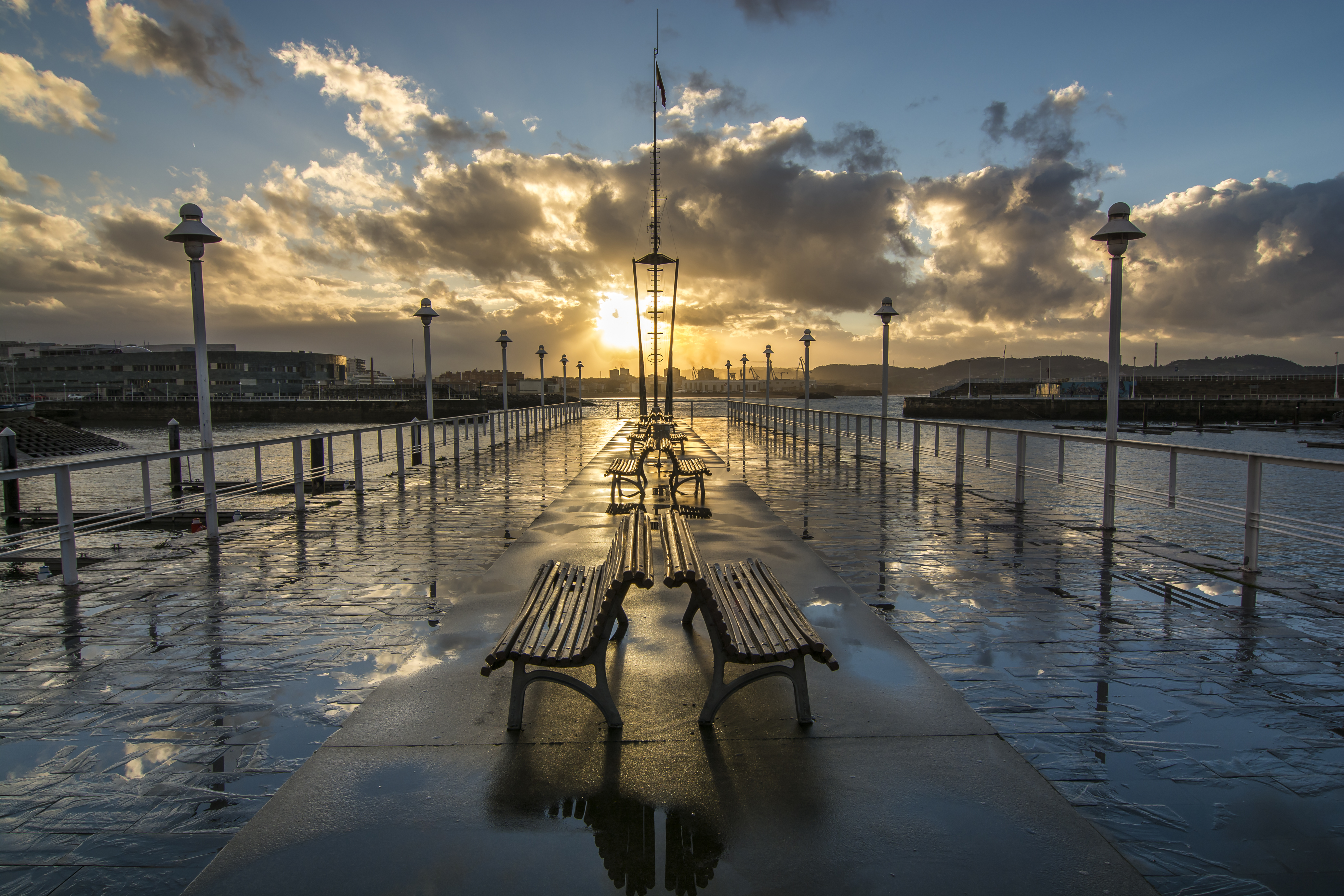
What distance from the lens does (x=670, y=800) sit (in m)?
2.69

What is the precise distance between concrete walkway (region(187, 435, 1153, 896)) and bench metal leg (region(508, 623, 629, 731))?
68mm

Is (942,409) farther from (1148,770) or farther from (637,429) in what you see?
(1148,770)

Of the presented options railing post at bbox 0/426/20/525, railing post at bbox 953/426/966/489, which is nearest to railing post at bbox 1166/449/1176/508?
railing post at bbox 953/426/966/489

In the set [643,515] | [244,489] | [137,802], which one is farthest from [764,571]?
[244,489]

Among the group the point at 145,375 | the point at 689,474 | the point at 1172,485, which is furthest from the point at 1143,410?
the point at 145,375

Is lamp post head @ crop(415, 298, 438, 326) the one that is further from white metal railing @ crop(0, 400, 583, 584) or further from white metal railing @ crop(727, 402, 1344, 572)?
white metal railing @ crop(727, 402, 1344, 572)

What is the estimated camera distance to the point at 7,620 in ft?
16.8

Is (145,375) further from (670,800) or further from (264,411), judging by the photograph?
(670,800)

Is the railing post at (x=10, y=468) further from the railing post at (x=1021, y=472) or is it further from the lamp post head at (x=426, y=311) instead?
the railing post at (x=1021, y=472)

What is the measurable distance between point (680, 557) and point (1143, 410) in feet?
288

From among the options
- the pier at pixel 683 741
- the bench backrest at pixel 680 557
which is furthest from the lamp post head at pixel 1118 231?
the bench backrest at pixel 680 557

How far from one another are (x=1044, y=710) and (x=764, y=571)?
1526 millimetres

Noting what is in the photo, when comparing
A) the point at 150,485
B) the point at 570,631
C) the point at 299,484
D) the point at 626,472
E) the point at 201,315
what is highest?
the point at 201,315

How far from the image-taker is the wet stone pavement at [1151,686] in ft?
8.19
